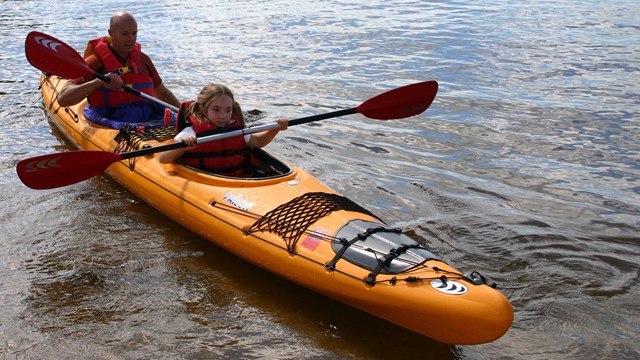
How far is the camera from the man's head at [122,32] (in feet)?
18.9

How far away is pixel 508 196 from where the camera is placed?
18.0 ft

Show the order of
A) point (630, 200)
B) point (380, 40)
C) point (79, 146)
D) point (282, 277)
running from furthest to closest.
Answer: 1. point (380, 40)
2. point (79, 146)
3. point (630, 200)
4. point (282, 277)

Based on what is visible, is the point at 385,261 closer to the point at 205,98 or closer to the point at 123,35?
the point at 205,98

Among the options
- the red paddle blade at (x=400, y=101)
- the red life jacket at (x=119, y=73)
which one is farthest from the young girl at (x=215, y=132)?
the red life jacket at (x=119, y=73)

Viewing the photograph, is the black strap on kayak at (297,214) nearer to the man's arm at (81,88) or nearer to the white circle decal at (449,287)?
the white circle decal at (449,287)

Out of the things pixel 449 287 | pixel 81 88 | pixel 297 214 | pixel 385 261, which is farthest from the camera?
pixel 81 88

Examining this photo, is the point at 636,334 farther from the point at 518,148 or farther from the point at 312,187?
the point at 518,148

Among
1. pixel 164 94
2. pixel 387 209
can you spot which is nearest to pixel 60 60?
pixel 164 94

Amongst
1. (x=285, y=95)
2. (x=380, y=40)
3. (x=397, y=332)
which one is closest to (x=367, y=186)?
(x=397, y=332)

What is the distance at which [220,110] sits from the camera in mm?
4684

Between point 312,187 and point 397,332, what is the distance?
1172 mm

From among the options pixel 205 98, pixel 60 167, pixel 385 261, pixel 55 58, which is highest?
pixel 205 98

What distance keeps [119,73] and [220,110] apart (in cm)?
163

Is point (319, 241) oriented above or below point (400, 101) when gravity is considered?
below
